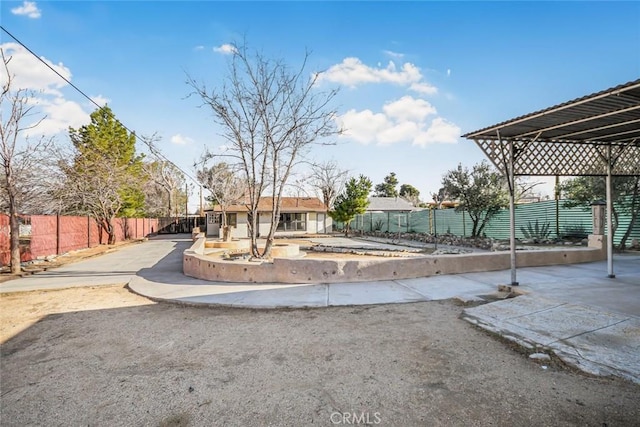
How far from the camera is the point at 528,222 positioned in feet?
46.4

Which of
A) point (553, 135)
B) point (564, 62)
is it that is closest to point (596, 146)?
point (553, 135)

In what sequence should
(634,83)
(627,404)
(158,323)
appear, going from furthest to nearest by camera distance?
(158,323) → (634,83) → (627,404)

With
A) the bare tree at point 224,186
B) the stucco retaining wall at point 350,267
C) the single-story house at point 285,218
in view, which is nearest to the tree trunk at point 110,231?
the bare tree at point 224,186

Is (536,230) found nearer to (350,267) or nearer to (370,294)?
(350,267)

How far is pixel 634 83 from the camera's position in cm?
399

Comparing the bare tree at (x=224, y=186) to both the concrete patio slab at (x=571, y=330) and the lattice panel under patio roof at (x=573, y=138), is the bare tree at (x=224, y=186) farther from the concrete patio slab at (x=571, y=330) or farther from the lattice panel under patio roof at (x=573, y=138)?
the concrete patio slab at (x=571, y=330)

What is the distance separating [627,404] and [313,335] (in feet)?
9.43

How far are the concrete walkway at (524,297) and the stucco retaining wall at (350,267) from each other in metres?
0.26

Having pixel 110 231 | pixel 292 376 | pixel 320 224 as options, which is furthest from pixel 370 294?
pixel 320 224

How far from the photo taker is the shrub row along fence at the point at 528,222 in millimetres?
11945

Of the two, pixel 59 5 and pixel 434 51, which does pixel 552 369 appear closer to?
pixel 434 51

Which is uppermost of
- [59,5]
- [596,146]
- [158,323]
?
[59,5]

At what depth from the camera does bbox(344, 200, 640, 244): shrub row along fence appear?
1195cm

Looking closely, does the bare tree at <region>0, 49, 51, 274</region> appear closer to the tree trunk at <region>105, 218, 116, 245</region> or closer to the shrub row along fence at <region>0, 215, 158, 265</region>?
the shrub row along fence at <region>0, 215, 158, 265</region>
